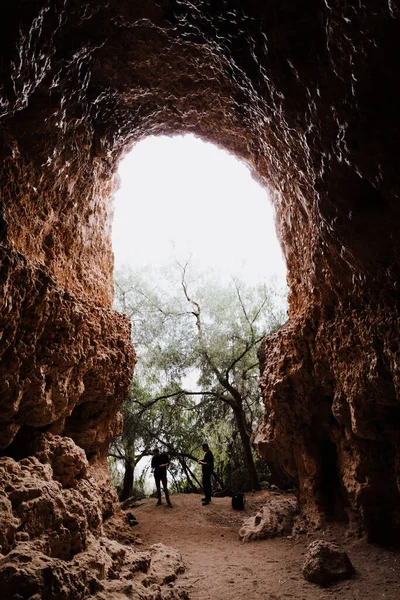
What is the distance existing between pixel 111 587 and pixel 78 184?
5.38 meters

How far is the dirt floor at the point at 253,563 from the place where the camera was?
462 cm

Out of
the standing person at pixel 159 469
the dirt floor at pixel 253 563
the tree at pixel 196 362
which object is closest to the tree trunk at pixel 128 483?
the tree at pixel 196 362

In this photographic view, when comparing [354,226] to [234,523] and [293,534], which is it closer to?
[293,534]

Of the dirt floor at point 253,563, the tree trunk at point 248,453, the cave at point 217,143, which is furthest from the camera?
the tree trunk at point 248,453

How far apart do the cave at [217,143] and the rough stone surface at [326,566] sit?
1.20 metres

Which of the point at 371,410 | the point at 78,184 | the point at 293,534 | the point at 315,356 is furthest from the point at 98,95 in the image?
the point at 293,534

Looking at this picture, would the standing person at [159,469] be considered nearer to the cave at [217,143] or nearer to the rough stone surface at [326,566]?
the cave at [217,143]

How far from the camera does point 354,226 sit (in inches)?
172

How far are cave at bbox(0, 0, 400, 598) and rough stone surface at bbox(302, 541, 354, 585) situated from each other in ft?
3.94

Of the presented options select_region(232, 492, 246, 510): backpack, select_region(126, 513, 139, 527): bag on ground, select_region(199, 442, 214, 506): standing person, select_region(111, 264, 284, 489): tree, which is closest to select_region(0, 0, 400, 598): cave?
select_region(126, 513, 139, 527): bag on ground

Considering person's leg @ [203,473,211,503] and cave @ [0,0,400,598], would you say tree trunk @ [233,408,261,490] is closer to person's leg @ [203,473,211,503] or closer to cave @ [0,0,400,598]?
person's leg @ [203,473,211,503]

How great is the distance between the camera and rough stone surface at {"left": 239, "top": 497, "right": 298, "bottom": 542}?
7480mm

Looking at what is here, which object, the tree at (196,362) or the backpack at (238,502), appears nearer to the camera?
the backpack at (238,502)

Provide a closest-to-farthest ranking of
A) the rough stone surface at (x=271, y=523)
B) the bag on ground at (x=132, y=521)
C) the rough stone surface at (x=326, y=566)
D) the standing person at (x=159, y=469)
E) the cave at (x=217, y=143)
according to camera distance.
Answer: the cave at (x=217, y=143) → the rough stone surface at (x=326, y=566) → the rough stone surface at (x=271, y=523) → the bag on ground at (x=132, y=521) → the standing person at (x=159, y=469)
